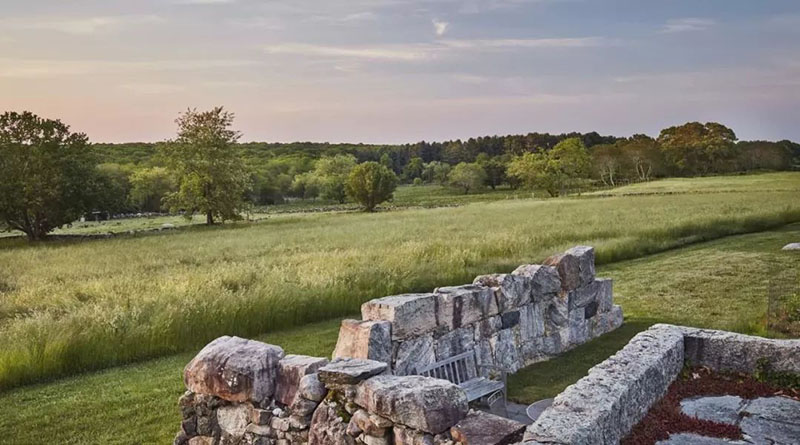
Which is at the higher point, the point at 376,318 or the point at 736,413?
the point at 376,318

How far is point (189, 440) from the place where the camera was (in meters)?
7.57

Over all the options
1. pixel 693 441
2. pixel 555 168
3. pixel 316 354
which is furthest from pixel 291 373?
pixel 555 168

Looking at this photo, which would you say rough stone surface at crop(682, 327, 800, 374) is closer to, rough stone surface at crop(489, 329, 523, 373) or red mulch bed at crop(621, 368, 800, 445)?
red mulch bed at crop(621, 368, 800, 445)

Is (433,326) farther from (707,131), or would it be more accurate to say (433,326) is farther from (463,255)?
(707,131)

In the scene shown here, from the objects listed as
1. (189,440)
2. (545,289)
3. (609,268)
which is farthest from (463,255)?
(189,440)

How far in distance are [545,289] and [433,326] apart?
3394mm

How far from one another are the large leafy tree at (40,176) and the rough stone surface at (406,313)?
33.4 meters

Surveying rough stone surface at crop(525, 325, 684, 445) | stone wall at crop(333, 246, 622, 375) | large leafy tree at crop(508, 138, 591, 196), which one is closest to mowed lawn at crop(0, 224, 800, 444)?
stone wall at crop(333, 246, 622, 375)

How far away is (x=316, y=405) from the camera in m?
6.54

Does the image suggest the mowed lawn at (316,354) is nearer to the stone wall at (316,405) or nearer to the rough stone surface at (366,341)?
the stone wall at (316,405)

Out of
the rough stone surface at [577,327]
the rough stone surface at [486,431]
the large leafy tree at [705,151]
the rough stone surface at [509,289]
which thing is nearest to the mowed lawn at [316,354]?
the rough stone surface at [577,327]

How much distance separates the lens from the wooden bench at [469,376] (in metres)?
8.95

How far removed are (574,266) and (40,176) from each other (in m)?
34.2

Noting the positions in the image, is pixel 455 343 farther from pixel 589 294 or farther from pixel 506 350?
pixel 589 294
